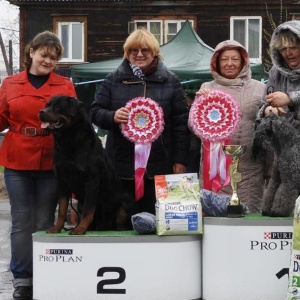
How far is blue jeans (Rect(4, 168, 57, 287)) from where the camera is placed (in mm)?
4844

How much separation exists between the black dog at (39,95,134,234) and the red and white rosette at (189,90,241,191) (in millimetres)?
594

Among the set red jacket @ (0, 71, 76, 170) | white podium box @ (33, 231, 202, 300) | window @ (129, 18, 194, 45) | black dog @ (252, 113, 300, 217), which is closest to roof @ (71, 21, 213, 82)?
red jacket @ (0, 71, 76, 170)

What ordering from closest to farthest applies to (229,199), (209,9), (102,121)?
(229,199) → (102,121) → (209,9)

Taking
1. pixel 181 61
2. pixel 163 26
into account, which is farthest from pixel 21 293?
pixel 163 26

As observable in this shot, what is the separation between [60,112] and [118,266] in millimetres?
910

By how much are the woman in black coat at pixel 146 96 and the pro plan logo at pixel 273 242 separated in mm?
888

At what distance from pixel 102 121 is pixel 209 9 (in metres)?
19.9

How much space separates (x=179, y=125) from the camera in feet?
15.8

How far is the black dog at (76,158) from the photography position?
436 cm

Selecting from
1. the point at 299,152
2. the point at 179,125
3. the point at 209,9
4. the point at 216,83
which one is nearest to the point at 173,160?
the point at 179,125

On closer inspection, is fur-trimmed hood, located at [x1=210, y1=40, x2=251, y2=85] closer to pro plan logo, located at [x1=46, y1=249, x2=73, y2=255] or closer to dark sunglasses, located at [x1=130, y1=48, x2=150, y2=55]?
dark sunglasses, located at [x1=130, y1=48, x2=150, y2=55]

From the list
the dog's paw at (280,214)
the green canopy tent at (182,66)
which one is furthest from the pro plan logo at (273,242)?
the green canopy tent at (182,66)

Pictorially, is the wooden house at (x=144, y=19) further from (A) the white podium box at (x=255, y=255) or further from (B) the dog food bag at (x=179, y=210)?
(A) the white podium box at (x=255, y=255)

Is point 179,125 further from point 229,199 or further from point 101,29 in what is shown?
point 101,29
